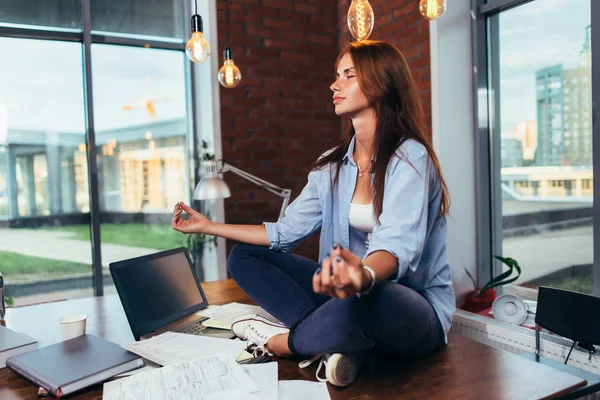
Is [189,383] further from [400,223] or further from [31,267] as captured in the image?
[31,267]

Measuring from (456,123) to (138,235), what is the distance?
2.06 meters

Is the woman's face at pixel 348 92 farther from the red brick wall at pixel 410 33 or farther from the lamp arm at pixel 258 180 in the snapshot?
the lamp arm at pixel 258 180

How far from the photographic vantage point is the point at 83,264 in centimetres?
325

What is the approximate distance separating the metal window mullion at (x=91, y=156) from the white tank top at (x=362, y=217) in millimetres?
2118

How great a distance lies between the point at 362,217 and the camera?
1608mm

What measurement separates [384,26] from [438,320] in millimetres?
2182

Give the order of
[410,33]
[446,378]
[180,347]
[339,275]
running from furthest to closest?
1. [410,33]
2. [180,347]
3. [446,378]
4. [339,275]

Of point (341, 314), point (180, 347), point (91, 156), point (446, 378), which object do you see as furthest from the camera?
point (91, 156)

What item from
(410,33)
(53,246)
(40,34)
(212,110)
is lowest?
(53,246)

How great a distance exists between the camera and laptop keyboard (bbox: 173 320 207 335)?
156cm

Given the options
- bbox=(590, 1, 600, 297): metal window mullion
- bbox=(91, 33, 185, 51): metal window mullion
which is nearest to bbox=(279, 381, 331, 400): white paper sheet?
bbox=(590, 1, 600, 297): metal window mullion

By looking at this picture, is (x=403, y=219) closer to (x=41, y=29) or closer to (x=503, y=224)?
(x=503, y=224)

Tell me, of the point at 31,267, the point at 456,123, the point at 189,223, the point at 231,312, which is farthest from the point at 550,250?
the point at 31,267

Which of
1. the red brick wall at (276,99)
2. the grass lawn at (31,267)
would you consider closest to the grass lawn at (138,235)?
the grass lawn at (31,267)
